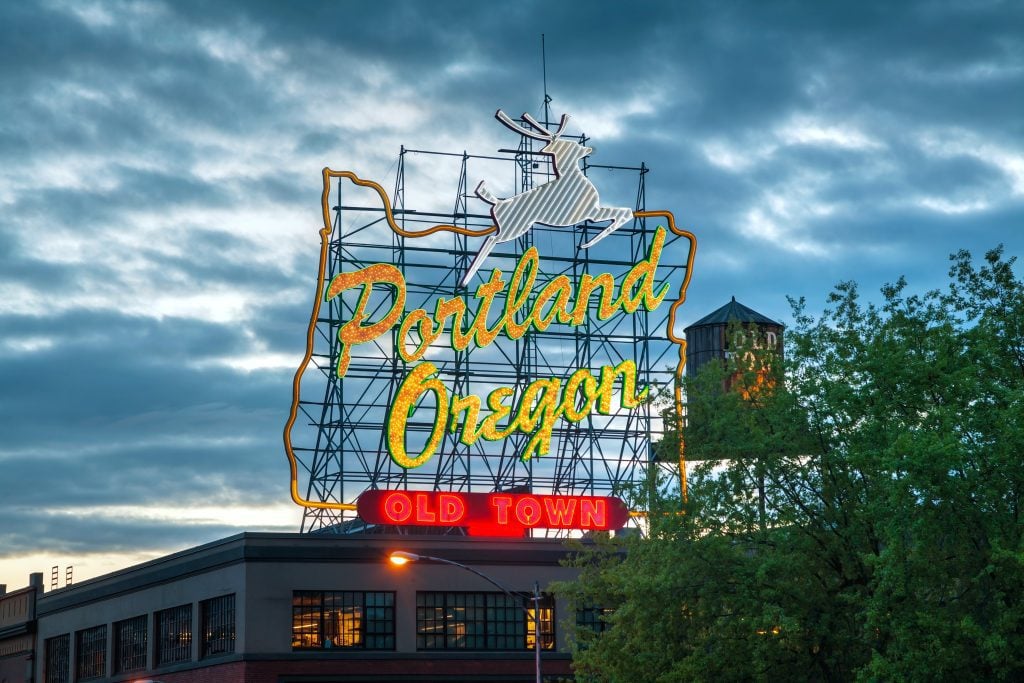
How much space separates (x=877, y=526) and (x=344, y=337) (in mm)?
28996

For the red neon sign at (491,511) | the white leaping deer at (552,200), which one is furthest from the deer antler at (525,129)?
the red neon sign at (491,511)

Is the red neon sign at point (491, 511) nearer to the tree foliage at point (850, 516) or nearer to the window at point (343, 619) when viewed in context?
the window at point (343, 619)

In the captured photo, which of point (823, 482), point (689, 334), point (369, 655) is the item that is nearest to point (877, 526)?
point (823, 482)

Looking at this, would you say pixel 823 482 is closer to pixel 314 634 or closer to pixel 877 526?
pixel 877 526

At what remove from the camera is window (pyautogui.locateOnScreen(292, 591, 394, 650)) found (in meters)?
55.2

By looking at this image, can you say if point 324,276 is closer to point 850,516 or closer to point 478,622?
point 478,622

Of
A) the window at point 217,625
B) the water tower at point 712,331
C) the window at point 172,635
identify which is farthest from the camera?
the water tower at point 712,331

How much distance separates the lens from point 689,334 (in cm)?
8225

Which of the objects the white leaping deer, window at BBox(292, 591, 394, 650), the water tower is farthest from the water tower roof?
window at BBox(292, 591, 394, 650)

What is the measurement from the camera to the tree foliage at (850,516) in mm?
35062

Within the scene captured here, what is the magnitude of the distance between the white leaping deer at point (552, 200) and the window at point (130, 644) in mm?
20248

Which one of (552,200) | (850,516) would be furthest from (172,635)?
(850,516)

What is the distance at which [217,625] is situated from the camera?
186ft

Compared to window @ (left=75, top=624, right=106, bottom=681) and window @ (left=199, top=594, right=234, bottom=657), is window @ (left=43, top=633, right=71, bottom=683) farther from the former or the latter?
window @ (left=199, top=594, right=234, bottom=657)
